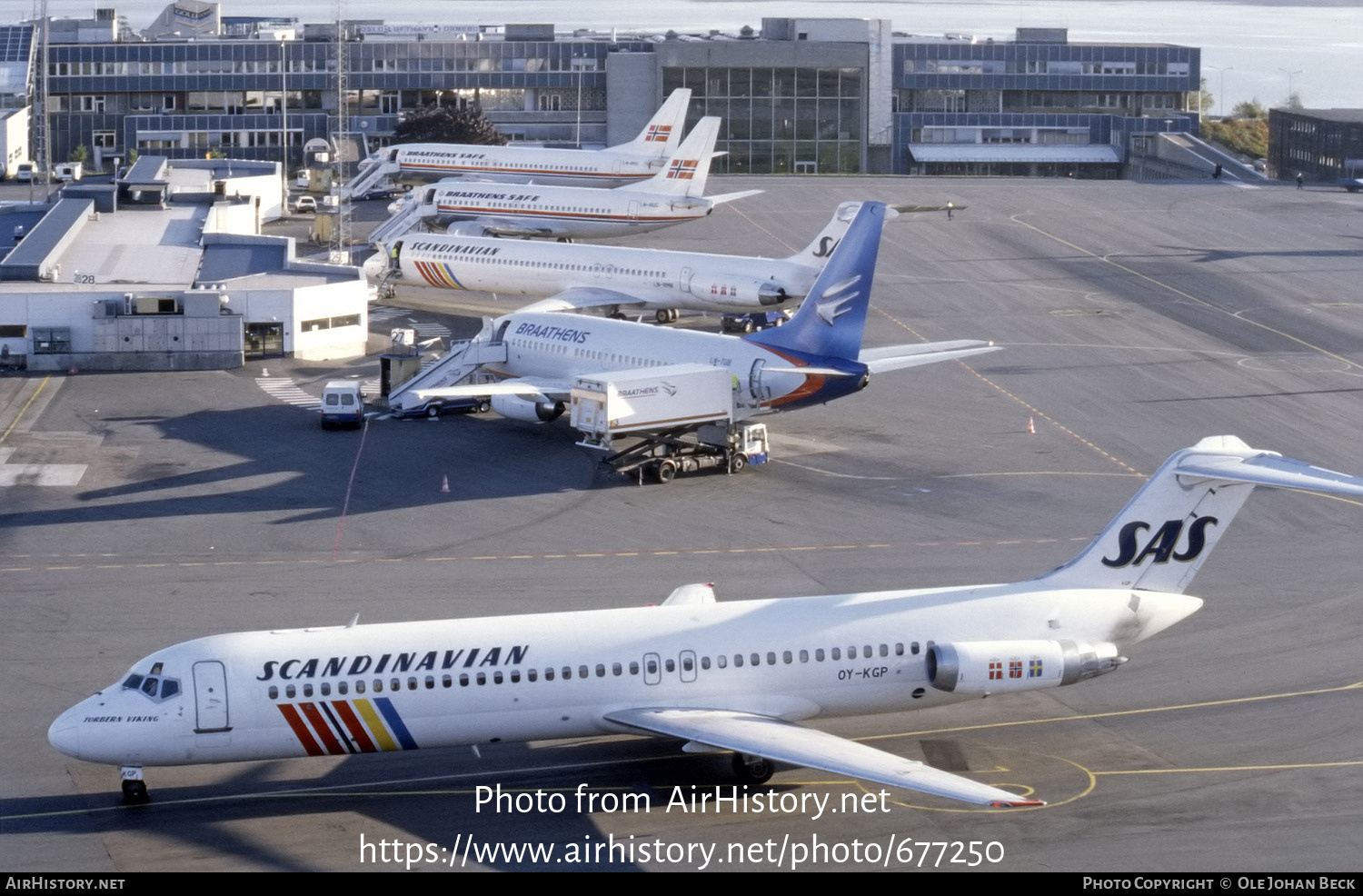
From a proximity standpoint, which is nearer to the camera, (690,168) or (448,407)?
(448,407)

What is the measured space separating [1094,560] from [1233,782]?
541cm

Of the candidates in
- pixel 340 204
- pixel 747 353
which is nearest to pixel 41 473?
pixel 747 353

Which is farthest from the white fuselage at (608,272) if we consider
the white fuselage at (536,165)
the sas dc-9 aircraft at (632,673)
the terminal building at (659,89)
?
the terminal building at (659,89)

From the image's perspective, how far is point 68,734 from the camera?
104 feet

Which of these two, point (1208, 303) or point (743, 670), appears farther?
point (1208, 303)

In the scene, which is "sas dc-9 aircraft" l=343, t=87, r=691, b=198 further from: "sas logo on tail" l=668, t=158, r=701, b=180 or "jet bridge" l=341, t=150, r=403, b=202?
"sas logo on tail" l=668, t=158, r=701, b=180

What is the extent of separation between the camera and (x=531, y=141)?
18150 centimetres

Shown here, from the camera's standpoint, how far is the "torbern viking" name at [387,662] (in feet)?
107

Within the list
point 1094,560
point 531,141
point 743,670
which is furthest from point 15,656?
point 531,141

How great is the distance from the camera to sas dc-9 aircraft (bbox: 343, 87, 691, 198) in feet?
408

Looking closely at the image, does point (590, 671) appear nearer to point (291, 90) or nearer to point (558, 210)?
point (558, 210)

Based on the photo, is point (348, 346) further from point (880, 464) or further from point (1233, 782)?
point (1233, 782)

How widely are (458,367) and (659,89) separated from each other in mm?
113374

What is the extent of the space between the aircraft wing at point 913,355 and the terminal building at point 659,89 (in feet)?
366
